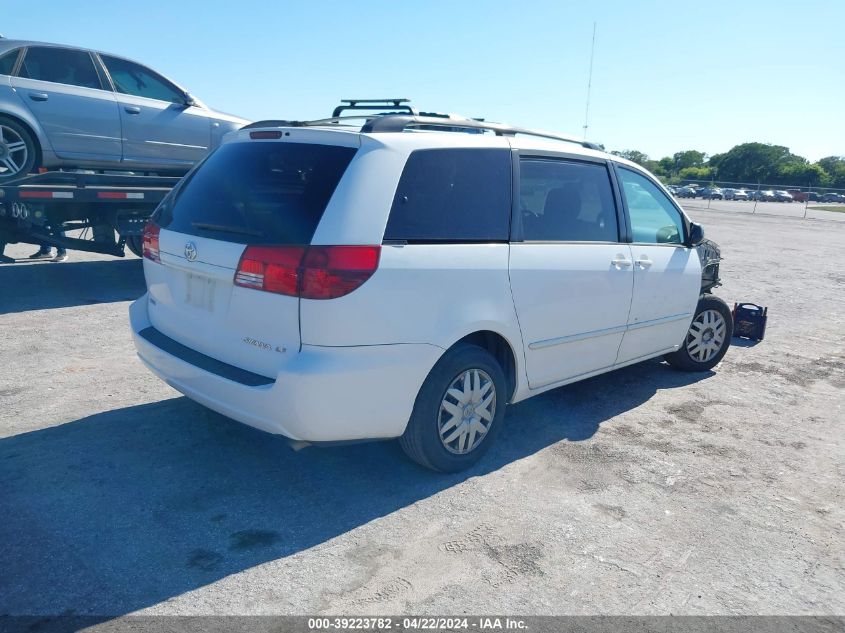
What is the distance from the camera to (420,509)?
11.6ft

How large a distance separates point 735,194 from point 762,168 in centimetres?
3940

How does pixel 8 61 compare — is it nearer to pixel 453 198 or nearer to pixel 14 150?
pixel 14 150

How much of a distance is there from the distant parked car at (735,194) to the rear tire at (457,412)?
2703 inches

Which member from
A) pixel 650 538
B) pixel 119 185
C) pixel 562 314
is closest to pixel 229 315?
pixel 562 314

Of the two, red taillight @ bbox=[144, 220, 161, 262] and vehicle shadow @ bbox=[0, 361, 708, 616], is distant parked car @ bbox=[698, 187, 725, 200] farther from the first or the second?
red taillight @ bbox=[144, 220, 161, 262]

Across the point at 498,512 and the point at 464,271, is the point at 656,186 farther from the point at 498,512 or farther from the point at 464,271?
the point at 498,512

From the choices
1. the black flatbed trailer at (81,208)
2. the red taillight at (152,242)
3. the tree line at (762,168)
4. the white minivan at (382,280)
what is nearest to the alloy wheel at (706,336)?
the white minivan at (382,280)

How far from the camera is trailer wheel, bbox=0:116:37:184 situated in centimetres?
759

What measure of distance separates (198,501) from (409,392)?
1.19 meters

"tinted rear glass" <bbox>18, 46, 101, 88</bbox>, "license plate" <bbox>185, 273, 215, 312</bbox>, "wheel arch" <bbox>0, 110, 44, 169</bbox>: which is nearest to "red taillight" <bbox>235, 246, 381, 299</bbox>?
"license plate" <bbox>185, 273, 215, 312</bbox>

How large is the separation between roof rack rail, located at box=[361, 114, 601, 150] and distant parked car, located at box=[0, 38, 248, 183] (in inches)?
223

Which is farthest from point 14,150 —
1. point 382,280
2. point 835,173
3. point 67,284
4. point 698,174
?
point 698,174

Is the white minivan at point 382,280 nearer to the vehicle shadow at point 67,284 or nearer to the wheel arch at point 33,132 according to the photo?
the vehicle shadow at point 67,284

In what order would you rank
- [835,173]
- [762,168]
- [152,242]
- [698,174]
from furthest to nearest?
[698,174] → [762,168] → [835,173] → [152,242]
